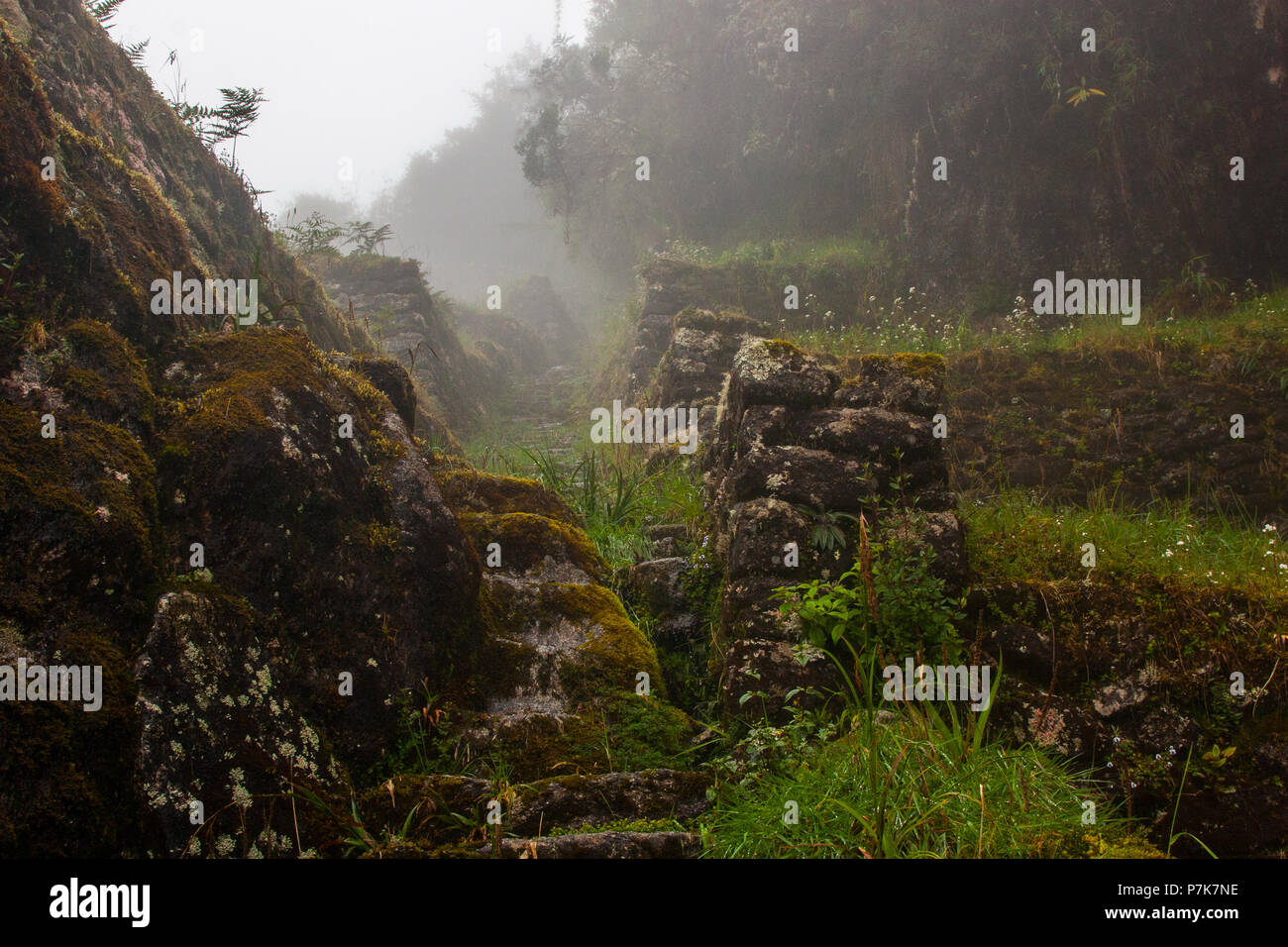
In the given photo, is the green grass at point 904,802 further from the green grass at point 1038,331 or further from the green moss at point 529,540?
the green grass at point 1038,331

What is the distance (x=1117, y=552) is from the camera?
4082 mm

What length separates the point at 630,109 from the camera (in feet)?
65.7

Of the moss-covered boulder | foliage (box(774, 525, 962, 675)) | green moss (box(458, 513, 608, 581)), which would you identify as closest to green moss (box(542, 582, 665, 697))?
green moss (box(458, 513, 608, 581))

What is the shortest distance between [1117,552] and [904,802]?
241 centimetres

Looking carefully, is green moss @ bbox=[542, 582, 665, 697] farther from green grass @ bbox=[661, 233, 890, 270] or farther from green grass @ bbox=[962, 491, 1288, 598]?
green grass @ bbox=[661, 233, 890, 270]

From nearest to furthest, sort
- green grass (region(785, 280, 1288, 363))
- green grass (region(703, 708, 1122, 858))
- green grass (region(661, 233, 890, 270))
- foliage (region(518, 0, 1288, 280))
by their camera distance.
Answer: green grass (region(703, 708, 1122, 858)) → green grass (region(785, 280, 1288, 363)) → foliage (region(518, 0, 1288, 280)) → green grass (region(661, 233, 890, 270))

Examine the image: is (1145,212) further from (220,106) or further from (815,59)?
(220,106)

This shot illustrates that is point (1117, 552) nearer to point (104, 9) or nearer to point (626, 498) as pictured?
point (626, 498)

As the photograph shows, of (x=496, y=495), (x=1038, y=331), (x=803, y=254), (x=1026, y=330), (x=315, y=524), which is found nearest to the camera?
(x=315, y=524)

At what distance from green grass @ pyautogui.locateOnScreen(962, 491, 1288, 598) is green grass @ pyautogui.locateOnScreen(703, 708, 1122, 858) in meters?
1.28

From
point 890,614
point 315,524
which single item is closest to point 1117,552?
point 890,614

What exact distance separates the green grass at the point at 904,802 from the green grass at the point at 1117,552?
4.18 feet

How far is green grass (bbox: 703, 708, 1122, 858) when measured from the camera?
2354 mm

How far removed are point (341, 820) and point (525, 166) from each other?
19.7 metres
